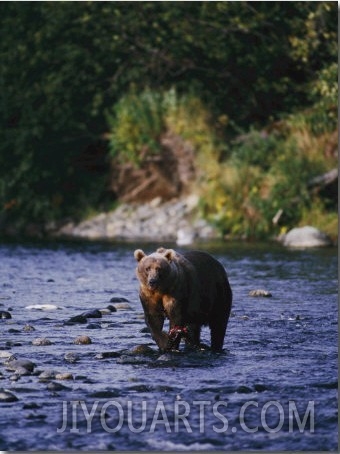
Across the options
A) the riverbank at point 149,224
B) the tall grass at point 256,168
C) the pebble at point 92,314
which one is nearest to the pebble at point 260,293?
the pebble at point 92,314

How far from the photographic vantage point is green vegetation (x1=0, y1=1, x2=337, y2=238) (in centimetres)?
2261

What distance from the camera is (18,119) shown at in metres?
29.1

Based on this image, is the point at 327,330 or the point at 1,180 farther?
the point at 1,180

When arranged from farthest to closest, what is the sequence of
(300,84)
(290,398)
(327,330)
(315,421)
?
(300,84) < (327,330) < (290,398) < (315,421)

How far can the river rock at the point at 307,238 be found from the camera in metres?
21.0

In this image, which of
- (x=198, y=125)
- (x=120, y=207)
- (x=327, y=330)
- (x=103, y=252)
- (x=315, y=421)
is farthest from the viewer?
(x=120, y=207)

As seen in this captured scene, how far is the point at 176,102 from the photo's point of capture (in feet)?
90.4

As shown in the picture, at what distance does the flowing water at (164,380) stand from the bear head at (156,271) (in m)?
0.53

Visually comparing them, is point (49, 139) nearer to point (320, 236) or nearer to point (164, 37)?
point (164, 37)

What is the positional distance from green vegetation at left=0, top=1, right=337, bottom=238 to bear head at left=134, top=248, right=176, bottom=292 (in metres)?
12.5

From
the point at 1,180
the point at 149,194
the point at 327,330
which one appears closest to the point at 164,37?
the point at 149,194

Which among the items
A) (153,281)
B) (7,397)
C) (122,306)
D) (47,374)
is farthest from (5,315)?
(7,397)

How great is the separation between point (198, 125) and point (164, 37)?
2.08 metres

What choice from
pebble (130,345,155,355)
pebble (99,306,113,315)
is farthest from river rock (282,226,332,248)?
pebble (130,345,155,355)
